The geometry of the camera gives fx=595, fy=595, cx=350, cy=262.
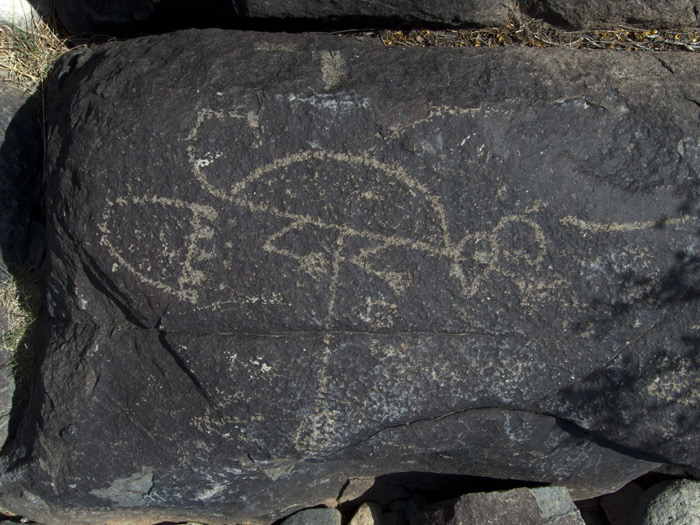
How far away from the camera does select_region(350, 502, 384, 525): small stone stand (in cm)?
258

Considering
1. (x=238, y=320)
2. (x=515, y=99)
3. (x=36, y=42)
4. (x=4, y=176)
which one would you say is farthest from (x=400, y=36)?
(x=4, y=176)

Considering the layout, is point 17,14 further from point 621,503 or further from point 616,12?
point 621,503

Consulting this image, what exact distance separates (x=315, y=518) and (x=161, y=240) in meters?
1.36

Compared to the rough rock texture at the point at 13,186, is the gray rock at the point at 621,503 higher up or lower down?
lower down

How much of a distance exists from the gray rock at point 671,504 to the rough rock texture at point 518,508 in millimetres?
416

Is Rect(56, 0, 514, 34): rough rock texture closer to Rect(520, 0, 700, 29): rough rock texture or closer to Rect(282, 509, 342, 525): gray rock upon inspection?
Rect(520, 0, 700, 29): rough rock texture

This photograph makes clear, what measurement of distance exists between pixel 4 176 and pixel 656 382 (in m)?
2.61

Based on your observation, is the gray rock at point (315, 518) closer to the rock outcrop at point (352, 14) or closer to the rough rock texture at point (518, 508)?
the rough rock texture at point (518, 508)

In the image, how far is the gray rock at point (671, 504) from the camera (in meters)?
2.43

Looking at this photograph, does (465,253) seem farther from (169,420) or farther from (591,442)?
(169,420)

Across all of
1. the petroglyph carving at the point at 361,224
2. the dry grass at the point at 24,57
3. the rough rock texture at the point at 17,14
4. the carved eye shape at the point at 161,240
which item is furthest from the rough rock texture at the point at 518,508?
the rough rock texture at the point at 17,14

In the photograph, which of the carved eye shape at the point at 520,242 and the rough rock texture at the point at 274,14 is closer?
the carved eye shape at the point at 520,242

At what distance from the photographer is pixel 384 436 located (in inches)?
80.7

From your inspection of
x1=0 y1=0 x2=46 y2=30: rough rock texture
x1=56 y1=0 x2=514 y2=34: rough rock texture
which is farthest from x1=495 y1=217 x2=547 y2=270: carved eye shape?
x1=0 y1=0 x2=46 y2=30: rough rock texture
